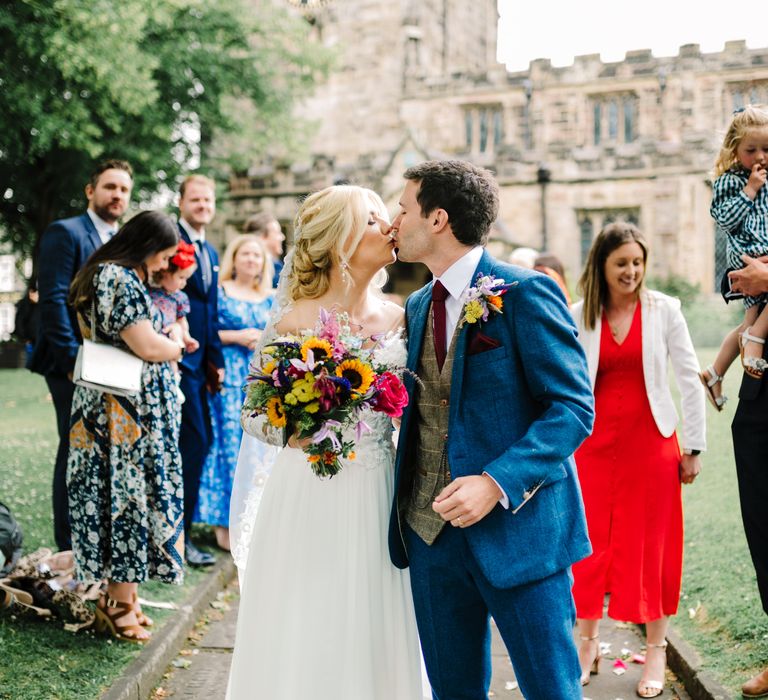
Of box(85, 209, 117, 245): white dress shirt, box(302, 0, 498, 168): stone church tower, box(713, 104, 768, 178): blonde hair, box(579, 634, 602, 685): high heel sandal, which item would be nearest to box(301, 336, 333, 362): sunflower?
box(713, 104, 768, 178): blonde hair

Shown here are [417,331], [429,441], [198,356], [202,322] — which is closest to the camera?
[429,441]

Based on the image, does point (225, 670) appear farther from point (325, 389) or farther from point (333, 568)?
point (325, 389)

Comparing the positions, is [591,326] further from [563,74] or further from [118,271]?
[563,74]

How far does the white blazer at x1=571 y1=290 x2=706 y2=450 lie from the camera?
15.8 ft

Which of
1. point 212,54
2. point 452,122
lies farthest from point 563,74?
point 212,54

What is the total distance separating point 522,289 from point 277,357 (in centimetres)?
91

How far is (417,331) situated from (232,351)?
4.77m

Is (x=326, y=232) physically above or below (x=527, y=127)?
below

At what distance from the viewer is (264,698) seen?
3.36m

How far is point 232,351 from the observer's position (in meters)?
7.75

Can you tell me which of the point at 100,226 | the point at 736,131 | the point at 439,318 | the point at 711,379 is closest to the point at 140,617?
the point at 100,226

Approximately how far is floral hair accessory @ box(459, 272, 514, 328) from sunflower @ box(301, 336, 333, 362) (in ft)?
1.59

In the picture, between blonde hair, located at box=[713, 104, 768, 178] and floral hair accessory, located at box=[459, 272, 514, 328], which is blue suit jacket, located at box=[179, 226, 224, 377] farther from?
floral hair accessory, located at box=[459, 272, 514, 328]

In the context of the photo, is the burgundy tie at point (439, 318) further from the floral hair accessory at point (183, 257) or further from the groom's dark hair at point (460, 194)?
the floral hair accessory at point (183, 257)
